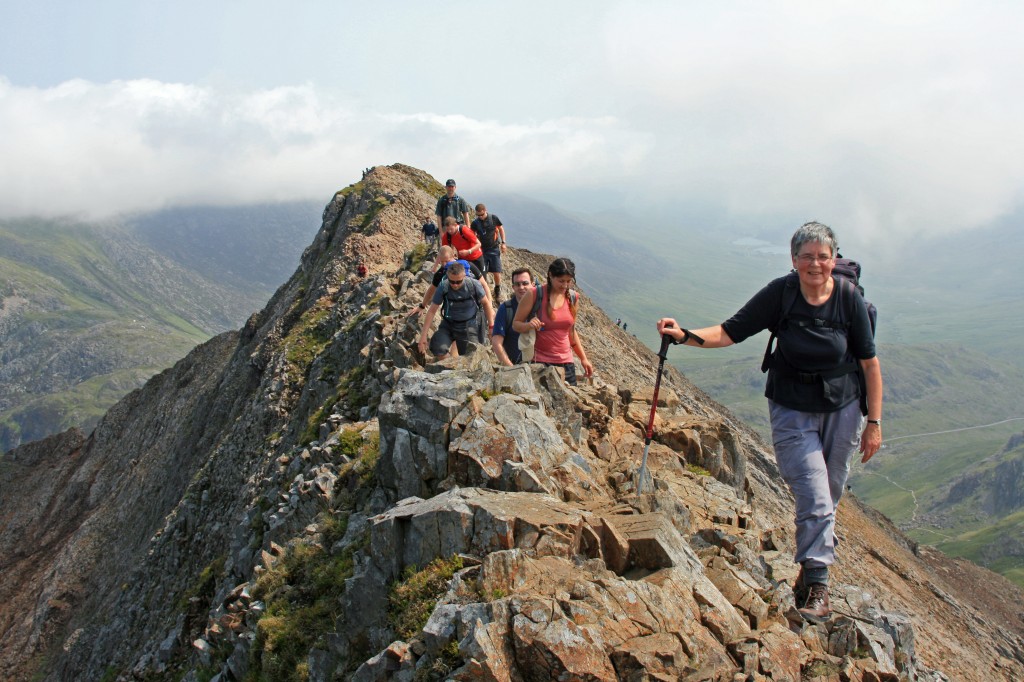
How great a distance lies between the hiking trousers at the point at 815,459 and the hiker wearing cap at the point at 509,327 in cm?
760

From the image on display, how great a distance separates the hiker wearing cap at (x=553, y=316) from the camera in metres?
15.1

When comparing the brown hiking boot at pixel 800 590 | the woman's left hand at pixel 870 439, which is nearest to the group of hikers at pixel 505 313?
the woman's left hand at pixel 870 439

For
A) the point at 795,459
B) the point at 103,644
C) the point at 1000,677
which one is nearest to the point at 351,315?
the point at 103,644

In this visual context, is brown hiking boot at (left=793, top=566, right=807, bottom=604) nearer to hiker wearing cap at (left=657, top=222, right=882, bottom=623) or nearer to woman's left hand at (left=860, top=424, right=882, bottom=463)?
hiker wearing cap at (left=657, top=222, right=882, bottom=623)

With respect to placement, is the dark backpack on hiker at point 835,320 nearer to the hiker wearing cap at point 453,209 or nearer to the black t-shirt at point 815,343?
the black t-shirt at point 815,343

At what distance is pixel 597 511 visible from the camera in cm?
1117

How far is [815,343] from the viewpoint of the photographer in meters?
9.11

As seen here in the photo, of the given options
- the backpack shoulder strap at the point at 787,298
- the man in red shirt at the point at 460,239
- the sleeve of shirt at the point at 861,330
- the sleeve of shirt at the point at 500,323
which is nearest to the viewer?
the sleeve of shirt at the point at 861,330

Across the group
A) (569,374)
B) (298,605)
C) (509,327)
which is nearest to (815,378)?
(569,374)

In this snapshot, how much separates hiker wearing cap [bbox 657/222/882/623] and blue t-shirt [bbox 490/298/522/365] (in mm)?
7290

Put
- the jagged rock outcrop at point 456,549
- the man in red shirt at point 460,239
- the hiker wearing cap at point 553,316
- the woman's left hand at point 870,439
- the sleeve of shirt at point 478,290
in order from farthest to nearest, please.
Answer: the man in red shirt at point 460,239 < the sleeve of shirt at point 478,290 < the hiker wearing cap at point 553,316 < the woman's left hand at point 870,439 < the jagged rock outcrop at point 456,549

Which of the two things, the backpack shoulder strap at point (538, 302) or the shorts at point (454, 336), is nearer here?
the backpack shoulder strap at point (538, 302)

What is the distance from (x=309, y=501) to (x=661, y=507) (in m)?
8.78

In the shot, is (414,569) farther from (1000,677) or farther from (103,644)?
(1000,677)
